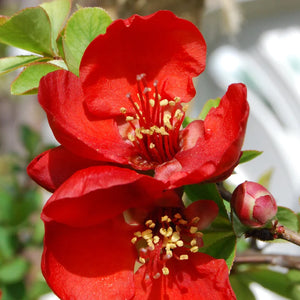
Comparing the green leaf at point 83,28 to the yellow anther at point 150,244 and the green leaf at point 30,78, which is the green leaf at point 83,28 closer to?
the green leaf at point 30,78

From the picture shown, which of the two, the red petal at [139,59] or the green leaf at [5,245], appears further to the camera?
the green leaf at [5,245]

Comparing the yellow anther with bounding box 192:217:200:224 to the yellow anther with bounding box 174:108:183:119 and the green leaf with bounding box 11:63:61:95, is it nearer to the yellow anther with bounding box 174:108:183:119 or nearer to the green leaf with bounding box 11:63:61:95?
the yellow anther with bounding box 174:108:183:119

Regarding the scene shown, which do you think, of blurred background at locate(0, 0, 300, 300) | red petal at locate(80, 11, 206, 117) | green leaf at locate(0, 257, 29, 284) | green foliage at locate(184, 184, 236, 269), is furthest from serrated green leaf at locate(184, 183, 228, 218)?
blurred background at locate(0, 0, 300, 300)

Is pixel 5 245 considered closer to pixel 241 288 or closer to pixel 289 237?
pixel 241 288

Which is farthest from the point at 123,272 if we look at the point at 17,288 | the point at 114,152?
the point at 17,288

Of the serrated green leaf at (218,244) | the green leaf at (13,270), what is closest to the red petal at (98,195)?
the serrated green leaf at (218,244)

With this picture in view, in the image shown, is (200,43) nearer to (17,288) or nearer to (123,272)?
(123,272)
